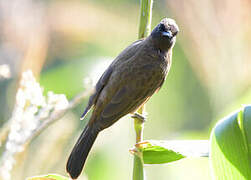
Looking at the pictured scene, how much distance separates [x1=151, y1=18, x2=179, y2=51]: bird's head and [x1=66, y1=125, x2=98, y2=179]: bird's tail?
68 cm

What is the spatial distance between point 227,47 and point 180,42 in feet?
2.86

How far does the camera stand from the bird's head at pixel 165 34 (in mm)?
2482

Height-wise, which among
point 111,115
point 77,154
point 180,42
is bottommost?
point 77,154

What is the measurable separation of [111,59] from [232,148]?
2169mm

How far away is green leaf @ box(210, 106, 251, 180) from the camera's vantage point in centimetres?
129

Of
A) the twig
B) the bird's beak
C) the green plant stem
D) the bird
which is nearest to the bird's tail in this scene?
the bird

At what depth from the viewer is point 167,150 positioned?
146 cm

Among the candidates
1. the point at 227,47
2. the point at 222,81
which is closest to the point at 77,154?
the point at 222,81

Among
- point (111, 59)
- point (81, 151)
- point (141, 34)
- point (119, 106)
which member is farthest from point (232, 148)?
point (111, 59)

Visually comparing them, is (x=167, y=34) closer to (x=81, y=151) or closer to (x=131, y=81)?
(x=131, y=81)

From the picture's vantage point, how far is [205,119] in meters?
4.15

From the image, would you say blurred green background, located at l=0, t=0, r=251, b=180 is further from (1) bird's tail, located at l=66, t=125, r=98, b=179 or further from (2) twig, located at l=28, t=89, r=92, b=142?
(2) twig, located at l=28, t=89, r=92, b=142

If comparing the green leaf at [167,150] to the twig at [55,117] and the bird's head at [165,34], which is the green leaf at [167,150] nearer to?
the twig at [55,117]

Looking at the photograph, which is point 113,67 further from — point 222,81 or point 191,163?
point 222,81
